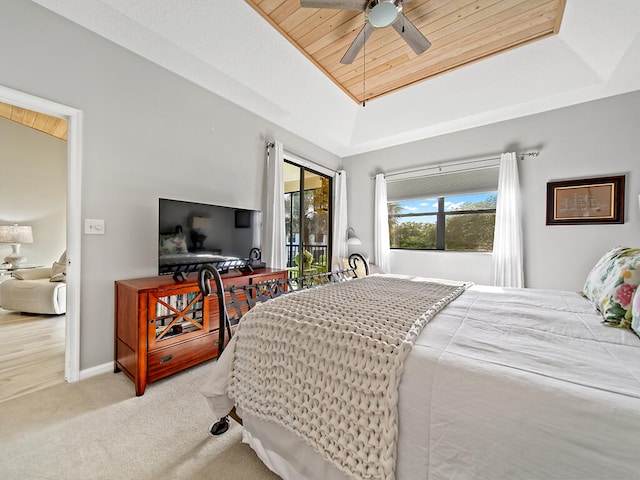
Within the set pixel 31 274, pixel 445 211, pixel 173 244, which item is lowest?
pixel 31 274

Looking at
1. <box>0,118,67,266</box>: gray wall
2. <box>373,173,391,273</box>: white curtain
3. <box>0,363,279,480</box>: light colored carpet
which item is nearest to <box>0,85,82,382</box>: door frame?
<box>0,363,279,480</box>: light colored carpet

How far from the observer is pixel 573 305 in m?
1.39

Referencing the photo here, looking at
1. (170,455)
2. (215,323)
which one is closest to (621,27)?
(215,323)

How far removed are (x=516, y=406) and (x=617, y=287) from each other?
1.04 m

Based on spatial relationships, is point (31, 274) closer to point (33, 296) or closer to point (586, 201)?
point (33, 296)

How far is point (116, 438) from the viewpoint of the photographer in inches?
54.3

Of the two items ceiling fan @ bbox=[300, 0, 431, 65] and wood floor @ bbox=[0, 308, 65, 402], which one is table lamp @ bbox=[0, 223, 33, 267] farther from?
ceiling fan @ bbox=[300, 0, 431, 65]

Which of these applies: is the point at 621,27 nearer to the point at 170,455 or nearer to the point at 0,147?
the point at 170,455

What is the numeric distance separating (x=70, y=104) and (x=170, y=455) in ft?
7.95

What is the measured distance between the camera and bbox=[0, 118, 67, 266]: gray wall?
4.36 m

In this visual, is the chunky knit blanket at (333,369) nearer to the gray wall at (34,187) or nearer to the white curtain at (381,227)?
the white curtain at (381,227)

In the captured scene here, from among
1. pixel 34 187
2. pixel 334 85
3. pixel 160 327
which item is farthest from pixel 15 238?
pixel 334 85

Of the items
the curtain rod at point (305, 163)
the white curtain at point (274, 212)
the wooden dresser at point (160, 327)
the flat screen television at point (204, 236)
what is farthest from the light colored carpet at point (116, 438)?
the curtain rod at point (305, 163)

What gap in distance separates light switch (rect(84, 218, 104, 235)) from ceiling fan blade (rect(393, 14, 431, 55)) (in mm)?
2720
